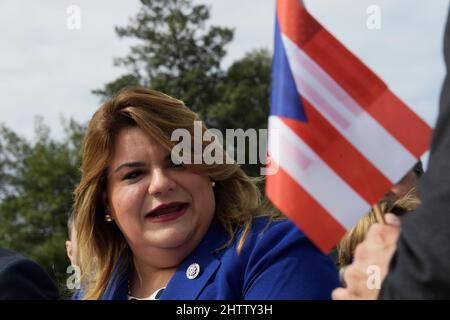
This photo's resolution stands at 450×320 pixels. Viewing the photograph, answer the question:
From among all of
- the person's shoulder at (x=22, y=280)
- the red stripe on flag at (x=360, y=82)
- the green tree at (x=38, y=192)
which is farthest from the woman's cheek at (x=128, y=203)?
the green tree at (x=38, y=192)

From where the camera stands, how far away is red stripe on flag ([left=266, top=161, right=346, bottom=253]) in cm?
208

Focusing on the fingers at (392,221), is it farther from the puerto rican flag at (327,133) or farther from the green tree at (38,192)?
the green tree at (38,192)

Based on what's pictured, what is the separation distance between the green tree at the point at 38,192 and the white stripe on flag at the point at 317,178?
65.3 ft

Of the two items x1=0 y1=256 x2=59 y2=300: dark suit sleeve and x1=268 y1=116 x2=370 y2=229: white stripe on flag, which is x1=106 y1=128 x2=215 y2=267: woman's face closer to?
x1=0 y1=256 x2=59 y2=300: dark suit sleeve

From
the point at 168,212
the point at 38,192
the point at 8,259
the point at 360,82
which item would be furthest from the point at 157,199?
the point at 38,192

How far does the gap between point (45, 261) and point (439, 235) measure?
20605 millimetres

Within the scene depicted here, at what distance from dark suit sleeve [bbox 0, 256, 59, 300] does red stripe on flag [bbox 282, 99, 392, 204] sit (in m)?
1.02

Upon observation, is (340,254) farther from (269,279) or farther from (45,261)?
(45,261)

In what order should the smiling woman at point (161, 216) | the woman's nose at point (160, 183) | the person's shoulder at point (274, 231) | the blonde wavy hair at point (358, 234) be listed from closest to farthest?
the person's shoulder at point (274, 231) → the smiling woman at point (161, 216) → the woman's nose at point (160, 183) → the blonde wavy hair at point (358, 234)

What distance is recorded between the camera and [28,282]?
8.20 ft

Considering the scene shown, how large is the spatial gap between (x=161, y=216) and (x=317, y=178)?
1.15 metres

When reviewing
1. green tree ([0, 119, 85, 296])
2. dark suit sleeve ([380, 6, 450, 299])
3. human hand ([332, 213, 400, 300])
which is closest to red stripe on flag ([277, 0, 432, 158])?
human hand ([332, 213, 400, 300])

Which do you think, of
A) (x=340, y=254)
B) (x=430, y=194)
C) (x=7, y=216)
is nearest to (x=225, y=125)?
(x=7, y=216)

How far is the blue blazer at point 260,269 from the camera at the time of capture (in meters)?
2.54
